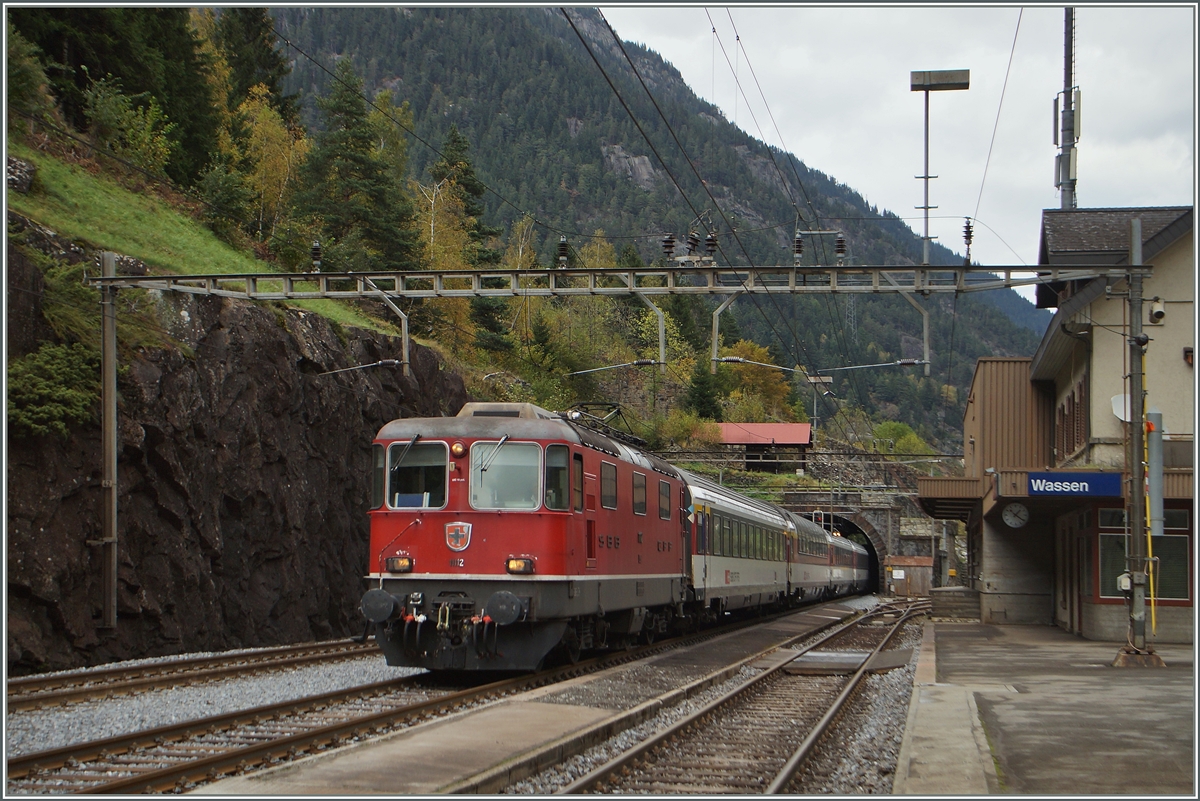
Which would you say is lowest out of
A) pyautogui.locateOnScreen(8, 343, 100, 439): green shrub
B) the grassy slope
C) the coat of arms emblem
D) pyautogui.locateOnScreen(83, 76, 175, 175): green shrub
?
the coat of arms emblem

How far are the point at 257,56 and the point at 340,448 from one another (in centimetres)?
4348

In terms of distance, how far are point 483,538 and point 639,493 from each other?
411 centimetres

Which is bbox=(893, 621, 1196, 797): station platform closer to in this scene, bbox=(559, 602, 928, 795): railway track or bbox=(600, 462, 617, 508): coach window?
bbox=(559, 602, 928, 795): railway track

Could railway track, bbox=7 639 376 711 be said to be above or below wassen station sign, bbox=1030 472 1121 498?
below

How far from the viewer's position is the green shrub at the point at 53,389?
15.0 metres

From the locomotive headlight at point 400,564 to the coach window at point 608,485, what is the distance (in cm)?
278

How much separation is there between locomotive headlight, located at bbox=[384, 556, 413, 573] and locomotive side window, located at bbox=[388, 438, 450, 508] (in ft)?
2.23

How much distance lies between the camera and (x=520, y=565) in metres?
13.0

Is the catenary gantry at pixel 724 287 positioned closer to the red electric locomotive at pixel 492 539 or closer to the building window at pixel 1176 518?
the red electric locomotive at pixel 492 539

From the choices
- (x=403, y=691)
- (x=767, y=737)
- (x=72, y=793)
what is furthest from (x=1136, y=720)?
(x=72, y=793)

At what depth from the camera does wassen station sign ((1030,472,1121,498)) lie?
1934 cm

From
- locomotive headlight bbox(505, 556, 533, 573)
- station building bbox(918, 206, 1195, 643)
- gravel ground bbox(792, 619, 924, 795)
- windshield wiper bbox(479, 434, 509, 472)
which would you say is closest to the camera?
gravel ground bbox(792, 619, 924, 795)

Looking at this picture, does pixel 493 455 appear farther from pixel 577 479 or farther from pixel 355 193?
pixel 355 193

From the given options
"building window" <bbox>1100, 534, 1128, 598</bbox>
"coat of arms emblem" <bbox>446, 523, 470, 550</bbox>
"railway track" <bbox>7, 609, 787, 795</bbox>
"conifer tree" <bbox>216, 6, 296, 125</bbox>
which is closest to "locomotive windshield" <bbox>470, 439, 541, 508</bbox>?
"coat of arms emblem" <bbox>446, 523, 470, 550</bbox>
